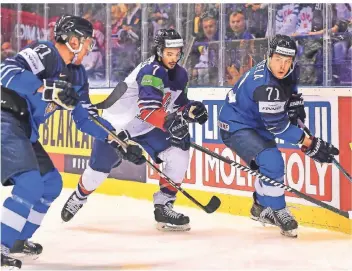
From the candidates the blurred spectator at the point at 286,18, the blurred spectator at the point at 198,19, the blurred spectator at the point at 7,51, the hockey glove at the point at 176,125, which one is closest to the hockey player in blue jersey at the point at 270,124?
the hockey glove at the point at 176,125

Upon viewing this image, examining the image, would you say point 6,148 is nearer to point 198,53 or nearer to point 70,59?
point 70,59

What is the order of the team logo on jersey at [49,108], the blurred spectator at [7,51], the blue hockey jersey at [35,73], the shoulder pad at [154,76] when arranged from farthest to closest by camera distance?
the blurred spectator at [7,51] < the shoulder pad at [154,76] < the team logo on jersey at [49,108] < the blue hockey jersey at [35,73]

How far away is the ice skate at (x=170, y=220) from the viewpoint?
131 inches

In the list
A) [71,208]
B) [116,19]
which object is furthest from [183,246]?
[116,19]

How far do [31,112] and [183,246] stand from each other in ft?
3.03

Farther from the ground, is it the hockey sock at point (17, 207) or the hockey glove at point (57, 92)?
the hockey glove at point (57, 92)

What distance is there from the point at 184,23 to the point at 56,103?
262cm

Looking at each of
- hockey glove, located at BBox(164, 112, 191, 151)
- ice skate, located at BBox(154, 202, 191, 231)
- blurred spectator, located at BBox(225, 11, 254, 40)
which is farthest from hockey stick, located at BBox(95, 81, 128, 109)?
blurred spectator, located at BBox(225, 11, 254, 40)

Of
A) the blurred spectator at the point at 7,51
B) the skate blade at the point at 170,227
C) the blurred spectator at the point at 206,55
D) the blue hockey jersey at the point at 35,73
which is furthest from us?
the blurred spectator at the point at 7,51

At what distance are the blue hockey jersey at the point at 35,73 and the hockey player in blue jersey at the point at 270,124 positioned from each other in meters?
0.86

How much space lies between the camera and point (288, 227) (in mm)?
3076

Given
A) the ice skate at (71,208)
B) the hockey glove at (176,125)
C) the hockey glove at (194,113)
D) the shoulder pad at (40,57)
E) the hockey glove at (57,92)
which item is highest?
the shoulder pad at (40,57)

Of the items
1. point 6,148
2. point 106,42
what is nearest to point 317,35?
point 106,42

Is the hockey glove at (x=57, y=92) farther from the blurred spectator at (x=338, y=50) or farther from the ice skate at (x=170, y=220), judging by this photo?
the blurred spectator at (x=338, y=50)
